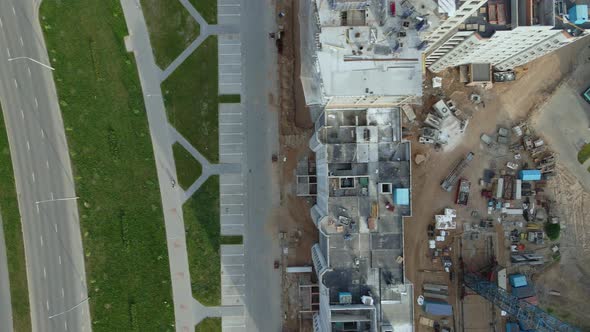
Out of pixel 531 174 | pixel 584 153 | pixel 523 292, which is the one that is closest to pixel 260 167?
pixel 531 174

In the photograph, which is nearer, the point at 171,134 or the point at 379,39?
the point at 379,39

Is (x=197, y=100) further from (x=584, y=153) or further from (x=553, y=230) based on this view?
(x=584, y=153)

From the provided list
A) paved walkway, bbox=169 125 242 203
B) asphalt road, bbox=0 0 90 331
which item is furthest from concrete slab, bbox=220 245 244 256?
asphalt road, bbox=0 0 90 331

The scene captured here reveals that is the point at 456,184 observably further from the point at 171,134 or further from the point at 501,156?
the point at 171,134

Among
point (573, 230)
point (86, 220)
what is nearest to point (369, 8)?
point (573, 230)

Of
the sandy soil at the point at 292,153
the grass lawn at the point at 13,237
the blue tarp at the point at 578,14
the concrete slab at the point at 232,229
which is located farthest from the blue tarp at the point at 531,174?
the grass lawn at the point at 13,237
